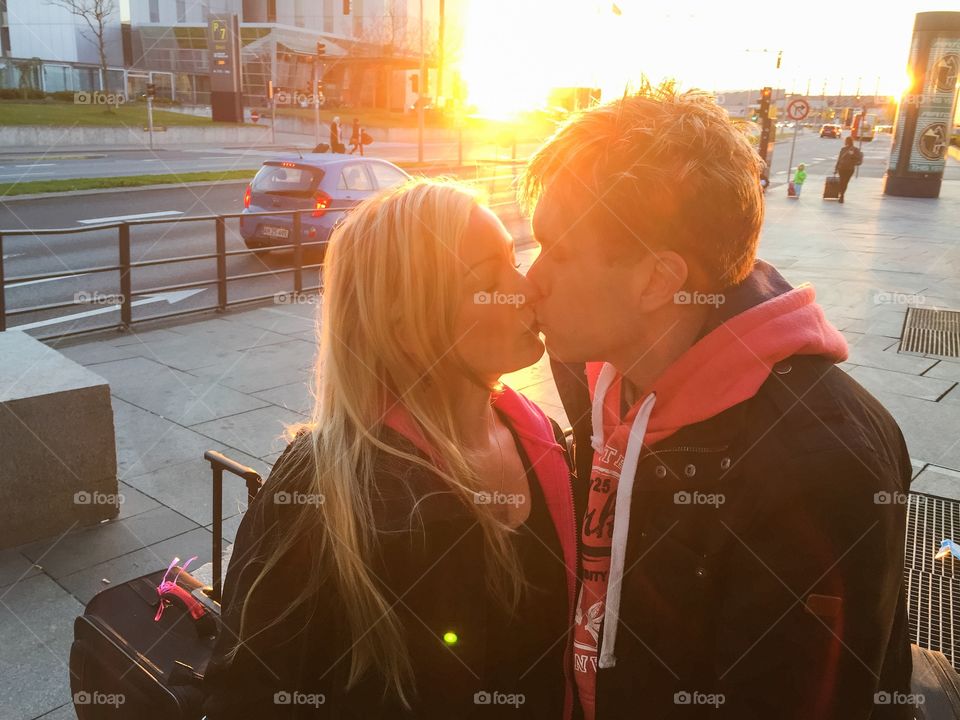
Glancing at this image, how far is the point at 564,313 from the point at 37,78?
4883cm

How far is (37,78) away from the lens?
41875 millimetres

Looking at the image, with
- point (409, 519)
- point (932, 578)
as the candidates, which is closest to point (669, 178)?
point (409, 519)

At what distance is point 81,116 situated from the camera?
3616cm

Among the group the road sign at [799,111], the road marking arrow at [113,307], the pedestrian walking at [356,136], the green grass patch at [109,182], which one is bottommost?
the road marking arrow at [113,307]

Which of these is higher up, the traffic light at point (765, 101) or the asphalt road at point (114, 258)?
the traffic light at point (765, 101)

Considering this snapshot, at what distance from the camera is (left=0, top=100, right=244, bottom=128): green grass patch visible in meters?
32.8

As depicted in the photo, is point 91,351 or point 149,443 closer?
point 149,443

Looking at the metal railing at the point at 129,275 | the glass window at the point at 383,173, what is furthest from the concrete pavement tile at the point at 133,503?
the glass window at the point at 383,173

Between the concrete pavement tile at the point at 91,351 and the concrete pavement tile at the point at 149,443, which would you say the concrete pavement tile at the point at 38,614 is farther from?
the concrete pavement tile at the point at 91,351

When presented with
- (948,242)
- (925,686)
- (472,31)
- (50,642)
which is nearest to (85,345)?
(50,642)

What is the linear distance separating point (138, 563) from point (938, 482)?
509 centimetres

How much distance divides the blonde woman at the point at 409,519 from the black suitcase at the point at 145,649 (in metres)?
0.45

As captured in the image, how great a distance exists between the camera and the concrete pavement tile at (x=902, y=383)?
719cm

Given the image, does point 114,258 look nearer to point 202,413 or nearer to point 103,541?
point 202,413
